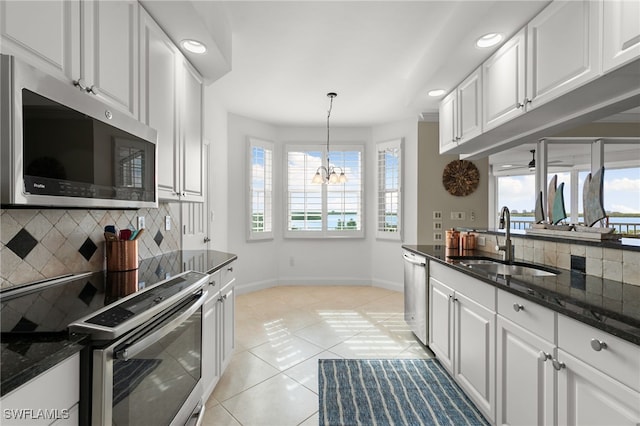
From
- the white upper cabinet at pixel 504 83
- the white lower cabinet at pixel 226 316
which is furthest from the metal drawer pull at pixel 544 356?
the white lower cabinet at pixel 226 316

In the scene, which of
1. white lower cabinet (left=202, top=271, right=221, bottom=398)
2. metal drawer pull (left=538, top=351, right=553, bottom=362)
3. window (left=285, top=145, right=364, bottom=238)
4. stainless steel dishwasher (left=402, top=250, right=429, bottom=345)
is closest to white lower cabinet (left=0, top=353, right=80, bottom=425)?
white lower cabinet (left=202, top=271, right=221, bottom=398)

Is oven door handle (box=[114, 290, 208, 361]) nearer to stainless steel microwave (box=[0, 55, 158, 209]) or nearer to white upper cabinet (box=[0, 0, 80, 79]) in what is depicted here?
stainless steel microwave (box=[0, 55, 158, 209])

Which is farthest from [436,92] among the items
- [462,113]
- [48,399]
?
[48,399]

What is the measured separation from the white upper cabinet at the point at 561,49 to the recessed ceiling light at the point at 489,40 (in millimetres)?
213

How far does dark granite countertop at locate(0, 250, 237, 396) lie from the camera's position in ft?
2.38

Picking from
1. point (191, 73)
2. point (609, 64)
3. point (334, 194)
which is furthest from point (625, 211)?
point (334, 194)

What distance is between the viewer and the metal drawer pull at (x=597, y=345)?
1.03 m

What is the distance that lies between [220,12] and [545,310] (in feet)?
8.57

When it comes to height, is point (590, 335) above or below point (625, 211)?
below

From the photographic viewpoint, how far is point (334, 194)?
534 cm

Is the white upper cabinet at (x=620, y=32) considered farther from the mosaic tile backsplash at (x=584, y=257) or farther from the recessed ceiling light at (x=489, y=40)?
the mosaic tile backsplash at (x=584, y=257)

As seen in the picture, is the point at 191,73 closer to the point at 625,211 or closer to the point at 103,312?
the point at 103,312

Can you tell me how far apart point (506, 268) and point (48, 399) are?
8.16 ft

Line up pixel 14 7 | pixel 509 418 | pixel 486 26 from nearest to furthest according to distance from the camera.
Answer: pixel 14 7, pixel 509 418, pixel 486 26
